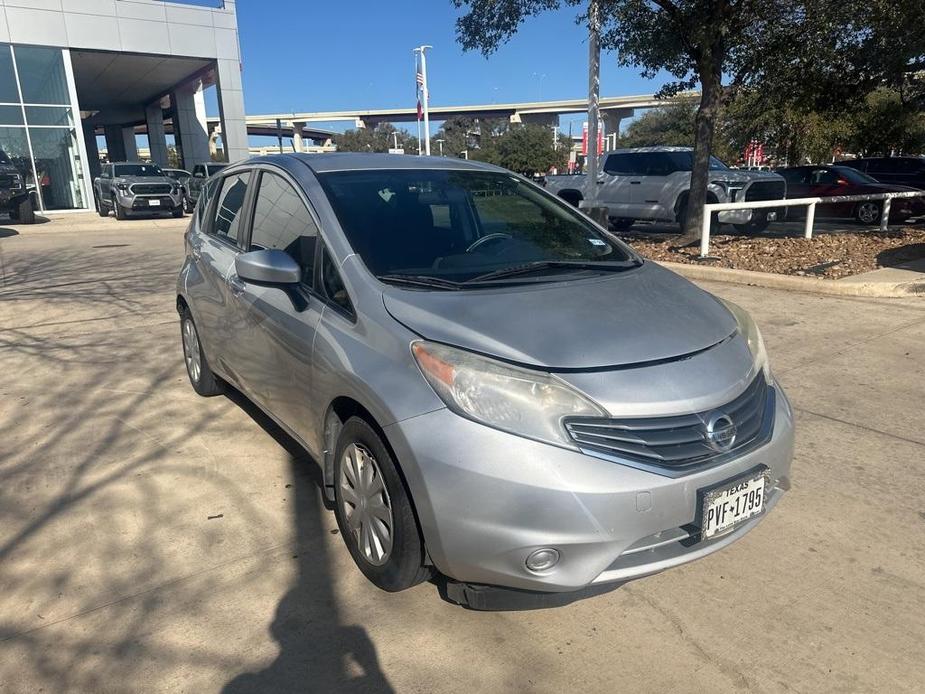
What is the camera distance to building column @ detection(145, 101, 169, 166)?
41.4 metres

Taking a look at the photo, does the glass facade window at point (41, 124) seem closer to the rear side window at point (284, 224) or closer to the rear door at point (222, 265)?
the rear door at point (222, 265)

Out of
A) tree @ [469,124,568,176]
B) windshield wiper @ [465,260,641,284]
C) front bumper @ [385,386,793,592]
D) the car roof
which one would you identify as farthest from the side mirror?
tree @ [469,124,568,176]

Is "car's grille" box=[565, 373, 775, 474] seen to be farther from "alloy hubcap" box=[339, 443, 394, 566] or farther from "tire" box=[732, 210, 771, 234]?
"tire" box=[732, 210, 771, 234]

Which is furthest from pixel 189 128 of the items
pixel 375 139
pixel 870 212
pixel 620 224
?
pixel 375 139

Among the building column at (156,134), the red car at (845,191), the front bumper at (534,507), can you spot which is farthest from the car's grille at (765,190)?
the building column at (156,134)

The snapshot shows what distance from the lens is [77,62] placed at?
28.9 meters

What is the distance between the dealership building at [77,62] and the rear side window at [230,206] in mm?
25369

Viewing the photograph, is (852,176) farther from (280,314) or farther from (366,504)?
(366,504)

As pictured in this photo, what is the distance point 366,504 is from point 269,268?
1.11 meters

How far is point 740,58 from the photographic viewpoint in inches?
478

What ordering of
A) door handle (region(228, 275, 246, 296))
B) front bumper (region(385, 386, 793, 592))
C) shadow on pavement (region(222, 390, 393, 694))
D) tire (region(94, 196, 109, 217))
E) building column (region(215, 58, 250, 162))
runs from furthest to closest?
building column (region(215, 58, 250, 162))
tire (region(94, 196, 109, 217))
door handle (region(228, 275, 246, 296))
shadow on pavement (region(222, 390, 393, 694))
front bumper (region(385, 386, 793, 592))

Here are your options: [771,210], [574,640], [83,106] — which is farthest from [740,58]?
[83,106]

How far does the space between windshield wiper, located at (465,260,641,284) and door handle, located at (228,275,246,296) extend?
1480mm

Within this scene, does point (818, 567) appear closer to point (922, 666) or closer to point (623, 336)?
point (922, 666)
